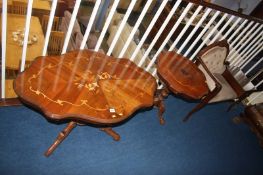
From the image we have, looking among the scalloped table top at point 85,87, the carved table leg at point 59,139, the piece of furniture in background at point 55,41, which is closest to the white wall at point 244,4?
the piece of furniture in background at point 55,41

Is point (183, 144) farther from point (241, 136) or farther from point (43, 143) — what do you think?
point (43, 143)

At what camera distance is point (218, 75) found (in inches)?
135

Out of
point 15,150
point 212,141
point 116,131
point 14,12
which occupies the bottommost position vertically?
point 14,12

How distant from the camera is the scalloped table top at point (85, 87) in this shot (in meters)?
1.70

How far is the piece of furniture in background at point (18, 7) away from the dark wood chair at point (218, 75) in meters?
3.45

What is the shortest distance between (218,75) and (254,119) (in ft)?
2.57

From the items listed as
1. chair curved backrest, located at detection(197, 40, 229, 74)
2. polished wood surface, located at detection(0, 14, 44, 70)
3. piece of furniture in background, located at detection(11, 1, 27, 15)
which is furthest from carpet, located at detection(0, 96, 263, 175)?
piece of furniture in background, located at detection(11, 1, 27, 15)

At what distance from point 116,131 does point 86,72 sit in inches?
37.4

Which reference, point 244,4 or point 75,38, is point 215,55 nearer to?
point 75,38

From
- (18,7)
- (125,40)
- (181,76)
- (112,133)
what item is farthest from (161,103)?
(18,7)

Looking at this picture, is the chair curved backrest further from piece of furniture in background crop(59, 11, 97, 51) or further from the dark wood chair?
piece of furniture in background crop(59, 11, 97, 51)

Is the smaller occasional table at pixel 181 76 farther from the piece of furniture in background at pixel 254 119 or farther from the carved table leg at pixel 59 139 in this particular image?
the piece of furniture in background at pixel 254 119

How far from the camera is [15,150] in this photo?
2137 millimetres

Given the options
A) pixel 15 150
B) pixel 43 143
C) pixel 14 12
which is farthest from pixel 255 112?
pixel 14 12
